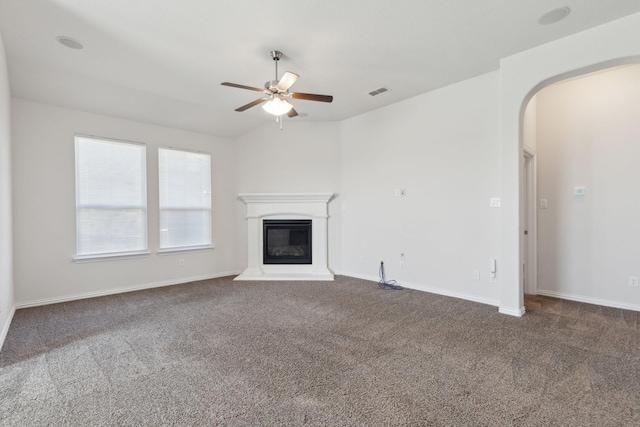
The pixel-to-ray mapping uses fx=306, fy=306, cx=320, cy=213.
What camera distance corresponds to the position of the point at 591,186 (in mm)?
4016

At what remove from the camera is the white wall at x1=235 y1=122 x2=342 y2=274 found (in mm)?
5883

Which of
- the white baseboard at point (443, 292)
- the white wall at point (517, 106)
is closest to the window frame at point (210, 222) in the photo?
the white baseboard at point (443, 292)

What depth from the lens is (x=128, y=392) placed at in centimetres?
207

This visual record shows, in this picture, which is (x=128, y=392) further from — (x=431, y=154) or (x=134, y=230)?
(x=431, y=154)

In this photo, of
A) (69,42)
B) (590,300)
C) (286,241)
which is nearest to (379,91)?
(286,241)

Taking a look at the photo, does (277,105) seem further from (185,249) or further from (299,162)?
(185,249)

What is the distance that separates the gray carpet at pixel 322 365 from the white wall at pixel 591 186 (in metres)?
0.44

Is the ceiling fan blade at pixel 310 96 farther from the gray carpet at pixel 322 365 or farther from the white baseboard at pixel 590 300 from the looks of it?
the white baseboard at pixel 590 300

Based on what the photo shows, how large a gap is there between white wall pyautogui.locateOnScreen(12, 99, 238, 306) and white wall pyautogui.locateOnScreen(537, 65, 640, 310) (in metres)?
6.02

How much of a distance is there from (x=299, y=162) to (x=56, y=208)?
12.4 ft

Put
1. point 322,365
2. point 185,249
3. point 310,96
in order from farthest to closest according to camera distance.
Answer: point 185,249 → point 310,96 → point 322,365

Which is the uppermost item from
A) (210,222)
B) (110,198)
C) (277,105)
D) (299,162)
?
(277,105)

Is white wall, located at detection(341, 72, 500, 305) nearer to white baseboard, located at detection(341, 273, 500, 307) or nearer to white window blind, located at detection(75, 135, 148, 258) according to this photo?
white baseboard, located at detection(341, 273, 500, 307)

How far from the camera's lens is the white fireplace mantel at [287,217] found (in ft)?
19.0
